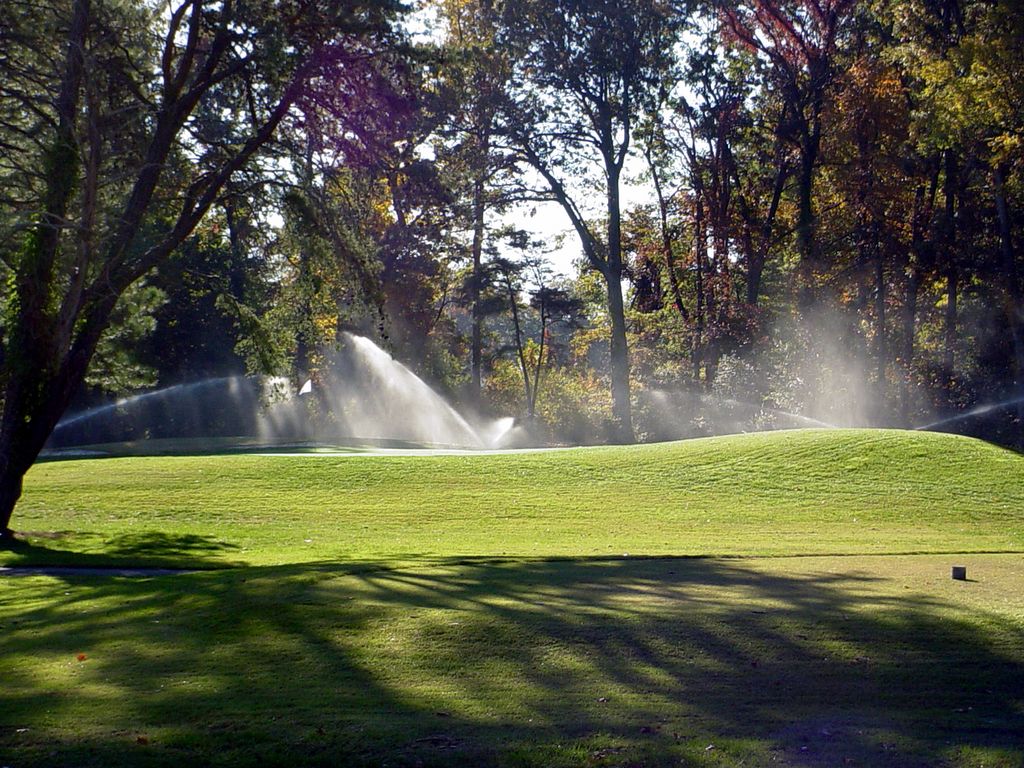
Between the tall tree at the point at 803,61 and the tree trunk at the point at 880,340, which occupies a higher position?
the tall tree at the point at 803,61

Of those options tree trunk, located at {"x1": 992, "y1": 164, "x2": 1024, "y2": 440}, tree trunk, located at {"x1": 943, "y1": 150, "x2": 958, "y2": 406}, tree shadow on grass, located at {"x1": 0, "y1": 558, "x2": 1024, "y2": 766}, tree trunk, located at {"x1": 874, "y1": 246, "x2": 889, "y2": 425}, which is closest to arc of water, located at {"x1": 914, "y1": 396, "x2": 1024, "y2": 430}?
tree trunk, located at {"x1": 992, "y1": 164, "x2": 1024, "y2": 440}

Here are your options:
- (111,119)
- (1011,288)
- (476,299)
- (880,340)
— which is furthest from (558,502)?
(476,299)

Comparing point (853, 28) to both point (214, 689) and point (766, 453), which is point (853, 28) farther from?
point (214, 689)

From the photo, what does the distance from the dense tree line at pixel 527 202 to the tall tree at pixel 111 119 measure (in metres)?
0.06

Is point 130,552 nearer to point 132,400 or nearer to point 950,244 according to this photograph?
point 132,400

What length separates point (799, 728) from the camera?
21.0 ft

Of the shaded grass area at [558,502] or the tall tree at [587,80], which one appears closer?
the shaded grass area at [558,502]

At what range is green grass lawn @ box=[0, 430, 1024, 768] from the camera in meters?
6.18

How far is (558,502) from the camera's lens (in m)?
21.1

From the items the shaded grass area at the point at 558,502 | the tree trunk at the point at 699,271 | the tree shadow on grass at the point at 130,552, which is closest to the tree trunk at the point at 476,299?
the tree trunk at the point at 699,271

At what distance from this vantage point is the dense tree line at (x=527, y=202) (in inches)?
705

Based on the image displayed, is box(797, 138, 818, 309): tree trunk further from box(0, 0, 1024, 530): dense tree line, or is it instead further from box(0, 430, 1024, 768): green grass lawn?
box(0, 430, 1024, 768): green grass lawn

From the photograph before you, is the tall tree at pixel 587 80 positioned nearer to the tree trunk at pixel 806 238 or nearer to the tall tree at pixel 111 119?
the tree trunk at pixel 806 238

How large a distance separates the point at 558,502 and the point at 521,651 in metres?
13.2
